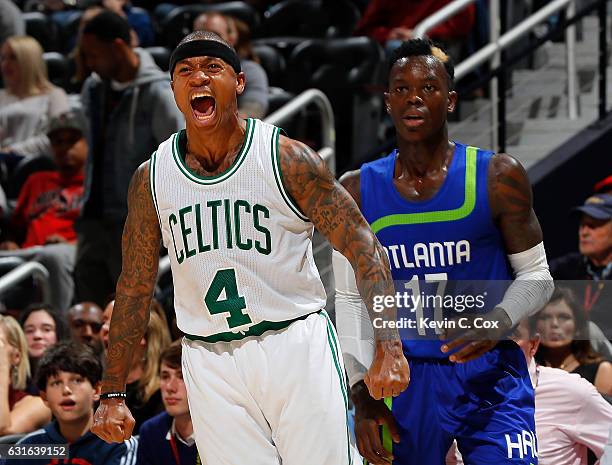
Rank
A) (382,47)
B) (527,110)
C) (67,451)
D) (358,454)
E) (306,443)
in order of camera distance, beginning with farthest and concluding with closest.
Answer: (382,47) → (527,110) → (67,451) → (358,454) → (306,443)

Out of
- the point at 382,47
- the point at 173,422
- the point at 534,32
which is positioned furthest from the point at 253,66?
the point at 173,422

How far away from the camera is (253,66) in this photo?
26.6ft

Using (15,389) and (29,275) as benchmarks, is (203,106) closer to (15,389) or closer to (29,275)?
(15,389)

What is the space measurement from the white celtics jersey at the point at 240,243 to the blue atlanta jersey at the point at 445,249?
429mm

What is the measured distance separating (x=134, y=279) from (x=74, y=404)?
5.15ft

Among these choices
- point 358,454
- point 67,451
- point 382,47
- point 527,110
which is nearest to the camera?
point 358,454

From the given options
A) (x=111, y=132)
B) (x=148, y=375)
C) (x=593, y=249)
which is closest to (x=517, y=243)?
(x=593, y=249)

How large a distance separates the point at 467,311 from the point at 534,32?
5272 mm

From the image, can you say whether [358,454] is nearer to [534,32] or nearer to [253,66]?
[253,66]

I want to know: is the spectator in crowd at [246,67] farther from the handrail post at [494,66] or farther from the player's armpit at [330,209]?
the player's armpit at [330,209]

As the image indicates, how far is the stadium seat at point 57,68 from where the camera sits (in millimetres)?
10266

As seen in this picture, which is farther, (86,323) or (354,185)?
(86,323)

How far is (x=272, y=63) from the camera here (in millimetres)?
9344

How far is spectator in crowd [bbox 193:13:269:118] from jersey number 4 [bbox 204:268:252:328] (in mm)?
3668
